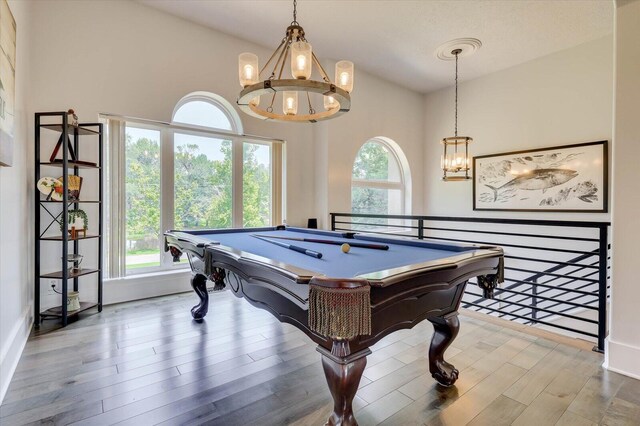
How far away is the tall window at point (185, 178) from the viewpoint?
11.1 ft

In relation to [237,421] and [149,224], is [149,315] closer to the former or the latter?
[149,224]

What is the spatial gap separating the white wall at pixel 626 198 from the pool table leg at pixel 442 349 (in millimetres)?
1122

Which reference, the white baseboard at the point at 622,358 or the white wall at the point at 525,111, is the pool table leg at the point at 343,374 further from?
the white wall at the point at 525,111

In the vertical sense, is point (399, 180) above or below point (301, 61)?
below

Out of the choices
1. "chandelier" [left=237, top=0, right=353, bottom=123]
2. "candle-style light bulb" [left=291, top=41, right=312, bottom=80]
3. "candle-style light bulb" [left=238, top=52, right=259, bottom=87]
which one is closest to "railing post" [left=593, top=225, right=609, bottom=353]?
"chandelier" [left=237, top=0, right=353, bottom=123]

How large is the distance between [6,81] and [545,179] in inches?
220

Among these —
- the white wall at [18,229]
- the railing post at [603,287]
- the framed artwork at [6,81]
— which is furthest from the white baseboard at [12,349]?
the railing post at [603,287]

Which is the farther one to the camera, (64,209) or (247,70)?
(64,209)

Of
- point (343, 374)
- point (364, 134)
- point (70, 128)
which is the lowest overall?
point (343, 374)

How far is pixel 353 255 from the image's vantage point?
1.83 metres

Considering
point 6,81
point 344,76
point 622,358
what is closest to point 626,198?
point 622,358

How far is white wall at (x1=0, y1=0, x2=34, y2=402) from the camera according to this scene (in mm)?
1898

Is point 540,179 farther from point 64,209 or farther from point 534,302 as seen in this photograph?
point 64,209

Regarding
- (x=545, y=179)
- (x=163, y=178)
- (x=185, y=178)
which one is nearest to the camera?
(x=163, y=178)
